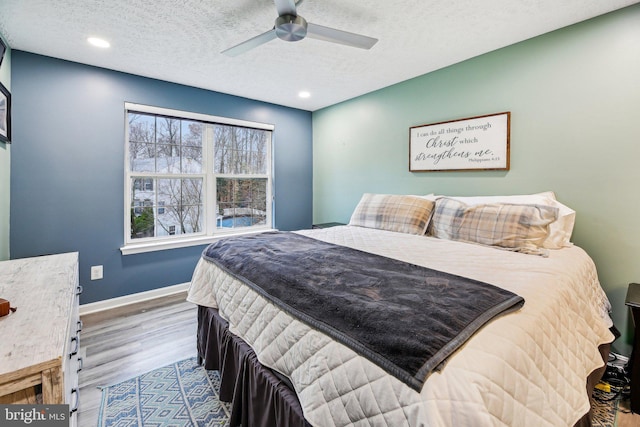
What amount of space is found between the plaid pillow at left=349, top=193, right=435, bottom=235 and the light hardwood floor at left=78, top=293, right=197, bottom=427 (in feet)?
6.10

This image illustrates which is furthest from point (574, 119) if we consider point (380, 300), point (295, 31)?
point (380, 300)

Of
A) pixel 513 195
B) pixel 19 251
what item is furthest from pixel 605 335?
pixel 19 251

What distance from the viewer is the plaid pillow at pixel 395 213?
2570mm

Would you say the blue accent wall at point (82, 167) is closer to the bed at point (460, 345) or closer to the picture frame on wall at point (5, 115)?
the picture frame on wall at point (5, 115)

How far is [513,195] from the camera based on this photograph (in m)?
2.48

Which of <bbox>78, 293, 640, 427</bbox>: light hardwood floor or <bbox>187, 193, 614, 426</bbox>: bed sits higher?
<bbox>187, 193, 614, 426</bbox>: bed

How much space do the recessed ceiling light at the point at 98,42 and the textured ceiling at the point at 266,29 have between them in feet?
0.16

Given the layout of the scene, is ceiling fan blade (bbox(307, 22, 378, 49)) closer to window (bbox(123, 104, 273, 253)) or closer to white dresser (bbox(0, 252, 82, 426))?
white dresser (bbox(0, 252, 82, 426))

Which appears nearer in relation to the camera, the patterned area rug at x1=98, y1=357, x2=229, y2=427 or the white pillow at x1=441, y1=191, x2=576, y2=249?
the patterned area rug at x1=98, y1=357, x2=229, y2=427

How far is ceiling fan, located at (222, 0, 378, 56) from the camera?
1711mm

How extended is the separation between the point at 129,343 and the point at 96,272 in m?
1.01

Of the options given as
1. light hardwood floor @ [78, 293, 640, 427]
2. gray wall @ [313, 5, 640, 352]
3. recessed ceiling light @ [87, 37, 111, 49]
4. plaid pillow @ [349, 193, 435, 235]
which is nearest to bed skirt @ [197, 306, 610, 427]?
light hardwood floor @ [78, 293, 640, 427]

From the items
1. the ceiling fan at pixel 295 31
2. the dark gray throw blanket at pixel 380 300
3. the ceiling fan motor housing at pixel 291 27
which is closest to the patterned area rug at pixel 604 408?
the dark gray throw blanket at pixel 380 300

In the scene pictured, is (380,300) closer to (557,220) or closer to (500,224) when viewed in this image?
(500,224)
